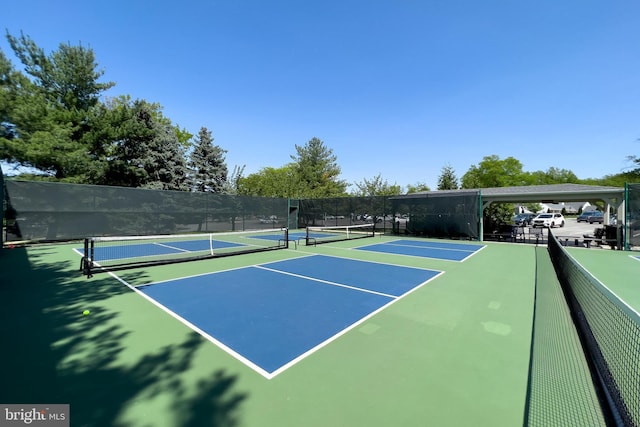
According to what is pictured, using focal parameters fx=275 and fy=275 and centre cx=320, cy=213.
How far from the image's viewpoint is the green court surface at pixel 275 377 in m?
2.22

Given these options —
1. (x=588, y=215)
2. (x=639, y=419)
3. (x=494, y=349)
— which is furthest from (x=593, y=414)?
(x=588, y=215)

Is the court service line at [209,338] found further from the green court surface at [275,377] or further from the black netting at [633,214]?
the black netting at [633,214]

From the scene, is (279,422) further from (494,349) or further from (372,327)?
(494,349)

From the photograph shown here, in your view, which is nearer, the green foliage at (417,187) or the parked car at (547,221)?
the parked car at (547,221)

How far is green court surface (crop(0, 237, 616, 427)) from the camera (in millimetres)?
2225

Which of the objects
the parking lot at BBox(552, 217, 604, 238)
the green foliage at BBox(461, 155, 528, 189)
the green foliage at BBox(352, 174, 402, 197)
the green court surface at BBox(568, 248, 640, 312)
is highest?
the green foliage at BBox(461, 155, 528, 189)

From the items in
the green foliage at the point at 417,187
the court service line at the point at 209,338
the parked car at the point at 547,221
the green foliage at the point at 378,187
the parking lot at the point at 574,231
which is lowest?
the court service line at the point at 209,338

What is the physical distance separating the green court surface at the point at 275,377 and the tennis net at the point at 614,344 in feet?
1.93

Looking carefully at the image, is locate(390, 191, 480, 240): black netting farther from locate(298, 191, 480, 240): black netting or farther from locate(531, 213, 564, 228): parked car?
locate(531, 213, 564, 228): parked car

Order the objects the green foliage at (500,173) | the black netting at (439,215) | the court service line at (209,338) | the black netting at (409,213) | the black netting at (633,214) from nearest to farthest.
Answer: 1. the court service line at (209,338)
2. the black netting at (633,214)
3. the black netting at (439,215)
4. the black netting at (409,213)
5. the green foliage at (500,173)

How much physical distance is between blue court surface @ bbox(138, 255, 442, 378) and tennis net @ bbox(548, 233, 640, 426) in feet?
8.37

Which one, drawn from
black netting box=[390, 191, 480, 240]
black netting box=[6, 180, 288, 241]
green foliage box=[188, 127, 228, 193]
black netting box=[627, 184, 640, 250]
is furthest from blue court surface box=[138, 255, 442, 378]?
green foliage box=[188, 127, 228, 193]

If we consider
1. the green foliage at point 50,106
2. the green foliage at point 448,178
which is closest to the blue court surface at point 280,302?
the green foliage at point 50,106

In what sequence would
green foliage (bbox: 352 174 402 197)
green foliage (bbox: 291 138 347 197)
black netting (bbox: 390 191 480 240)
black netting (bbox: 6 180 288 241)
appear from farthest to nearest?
green foliage (bbox: 291 138 347 197) → green foliage (bbox: 352 174 402 197) → black netting (bbox: 390 191 480 240) → black netting (bbox: 6 180 288 241)
